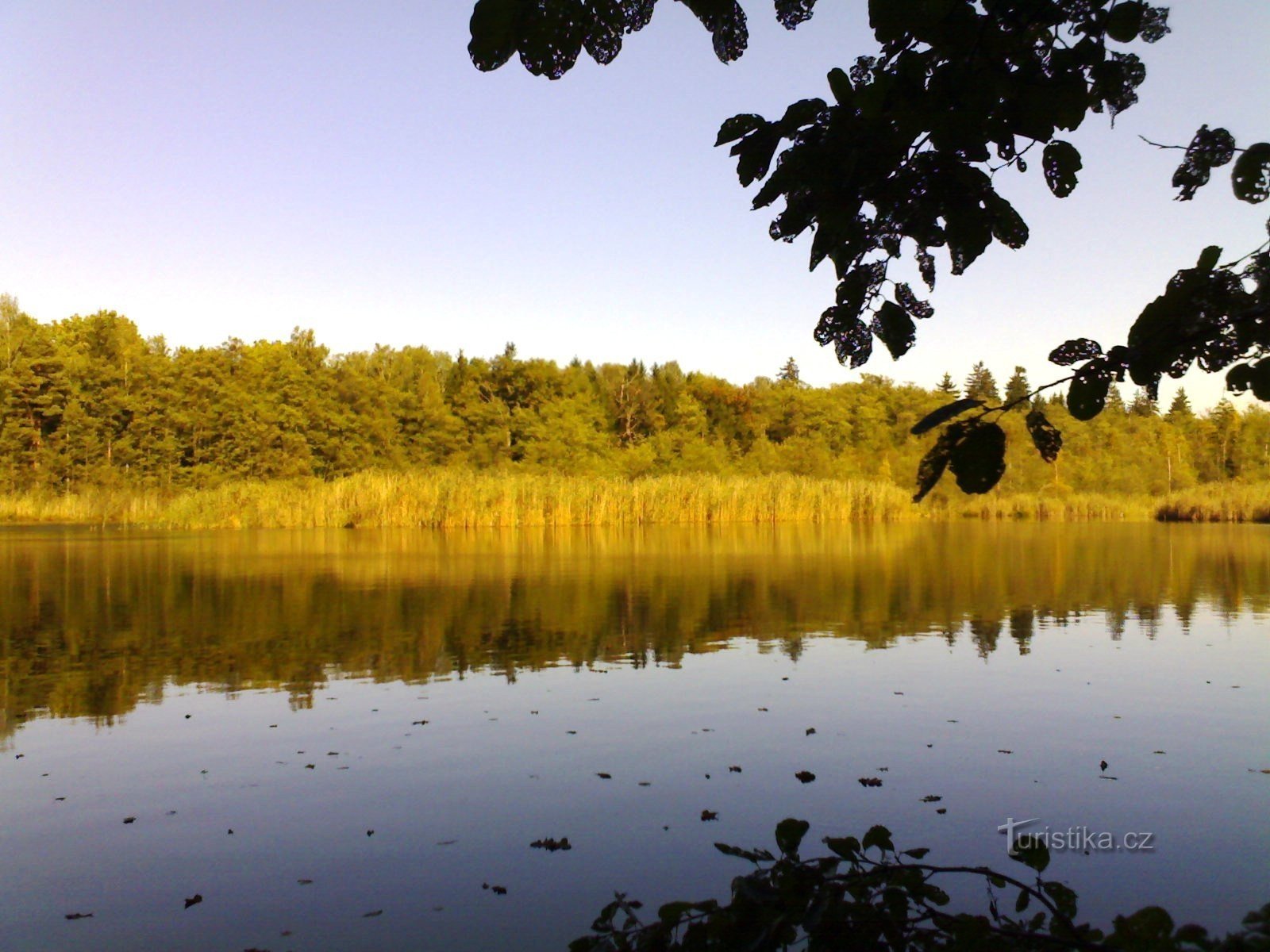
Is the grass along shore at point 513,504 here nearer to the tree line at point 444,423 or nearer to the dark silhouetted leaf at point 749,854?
the tree line at point 444,423

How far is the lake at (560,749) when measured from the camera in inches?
153

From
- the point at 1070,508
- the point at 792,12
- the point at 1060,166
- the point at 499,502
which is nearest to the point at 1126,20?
the point at 1060,166

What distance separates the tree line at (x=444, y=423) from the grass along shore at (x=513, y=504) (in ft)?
16.4

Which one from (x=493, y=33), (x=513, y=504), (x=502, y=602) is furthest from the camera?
(x=513, y=504)

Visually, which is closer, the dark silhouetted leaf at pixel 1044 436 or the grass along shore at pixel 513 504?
the dark silhouetted leaf at pixel 1044 436

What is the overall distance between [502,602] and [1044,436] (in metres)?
11.4

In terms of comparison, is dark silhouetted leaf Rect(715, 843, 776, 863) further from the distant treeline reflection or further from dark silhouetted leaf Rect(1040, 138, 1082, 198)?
the distant treeline reflection

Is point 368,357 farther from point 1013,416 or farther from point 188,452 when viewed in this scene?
point 1013,416

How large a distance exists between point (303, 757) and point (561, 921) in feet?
A: 8.96

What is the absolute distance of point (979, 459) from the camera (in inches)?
61.5

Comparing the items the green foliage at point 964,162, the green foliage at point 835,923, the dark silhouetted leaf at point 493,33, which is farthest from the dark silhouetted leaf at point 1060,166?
the green foliage at point 835,923

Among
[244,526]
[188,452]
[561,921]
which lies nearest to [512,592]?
[561,921]

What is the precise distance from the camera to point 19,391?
4228 centimetres

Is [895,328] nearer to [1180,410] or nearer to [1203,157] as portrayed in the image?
[1203,157]
